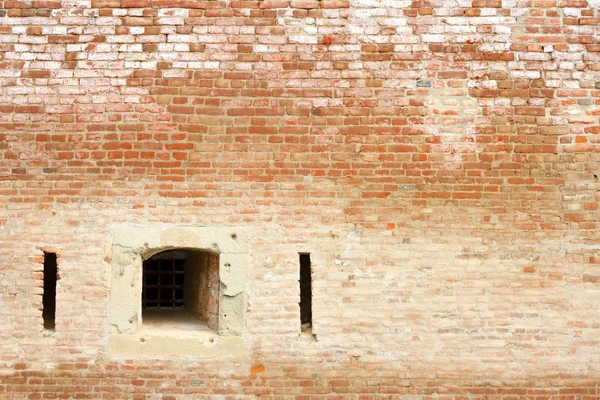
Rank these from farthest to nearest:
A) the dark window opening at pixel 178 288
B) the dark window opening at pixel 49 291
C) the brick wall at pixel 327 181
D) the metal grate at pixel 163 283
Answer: the metal grate at pixel 163 283
the dark window opening at pixel 178 288
the dark window opening at pixel 49 291
the brick wall at pixel 327 181

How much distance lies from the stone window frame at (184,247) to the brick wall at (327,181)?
9cm

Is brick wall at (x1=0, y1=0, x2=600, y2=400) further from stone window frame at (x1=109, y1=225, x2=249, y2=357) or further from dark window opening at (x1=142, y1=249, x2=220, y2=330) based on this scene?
dark window opening at (x1=142, y1=249, x2=220, y2=330)

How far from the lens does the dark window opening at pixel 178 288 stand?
5105 mm

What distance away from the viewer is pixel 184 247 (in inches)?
182

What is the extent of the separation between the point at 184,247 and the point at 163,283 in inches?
48.6

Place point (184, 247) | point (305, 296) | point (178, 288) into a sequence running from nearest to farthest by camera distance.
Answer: point (184, 247) → point (305, 296) → point (178, 288)

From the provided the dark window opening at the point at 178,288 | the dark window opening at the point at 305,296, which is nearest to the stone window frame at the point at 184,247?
the dark window opening at the point at 178,288

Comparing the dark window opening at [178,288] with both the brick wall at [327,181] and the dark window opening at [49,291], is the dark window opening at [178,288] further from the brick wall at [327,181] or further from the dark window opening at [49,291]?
the dark window opening at [49,291]

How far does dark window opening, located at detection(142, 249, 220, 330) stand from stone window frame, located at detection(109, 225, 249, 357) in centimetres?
40

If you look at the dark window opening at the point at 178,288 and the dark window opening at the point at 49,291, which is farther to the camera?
the dark window opening at the point at 178,288

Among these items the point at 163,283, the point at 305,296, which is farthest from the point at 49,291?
the point at 305,296

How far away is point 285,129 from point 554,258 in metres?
2.59

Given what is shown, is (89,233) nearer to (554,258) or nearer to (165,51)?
(165,51)

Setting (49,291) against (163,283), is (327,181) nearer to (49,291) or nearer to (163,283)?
(163,283)
